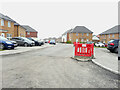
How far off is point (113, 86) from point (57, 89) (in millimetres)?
1857

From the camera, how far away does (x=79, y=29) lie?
5244cm

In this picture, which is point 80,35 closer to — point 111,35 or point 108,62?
point 111,35

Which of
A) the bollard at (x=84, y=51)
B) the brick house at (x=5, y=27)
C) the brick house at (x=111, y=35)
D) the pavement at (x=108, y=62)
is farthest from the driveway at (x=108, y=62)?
the brick house at (x=111, y=35)

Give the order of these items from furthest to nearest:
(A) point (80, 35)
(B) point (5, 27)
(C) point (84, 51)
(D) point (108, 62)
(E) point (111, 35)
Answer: (A) point (80, 35), (E) point (111, 35), (B) point (5, 27), (C) point (84, 51), (D) point (108, 62)

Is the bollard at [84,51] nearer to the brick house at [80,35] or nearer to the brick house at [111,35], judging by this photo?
the brick house at [111,35]

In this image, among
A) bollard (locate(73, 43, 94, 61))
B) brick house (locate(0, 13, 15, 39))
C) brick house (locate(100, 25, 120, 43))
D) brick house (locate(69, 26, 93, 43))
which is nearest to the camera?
bollard (locate(73, 43, 94, 61))

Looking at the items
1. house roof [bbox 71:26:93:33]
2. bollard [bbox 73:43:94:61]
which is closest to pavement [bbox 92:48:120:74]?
bollard [bbox 73:43:94:61]

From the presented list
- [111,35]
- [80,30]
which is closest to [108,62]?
[111,35]

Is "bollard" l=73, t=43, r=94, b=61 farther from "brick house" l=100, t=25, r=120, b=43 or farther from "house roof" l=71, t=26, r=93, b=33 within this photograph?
"house roof" l=71, t=26, r=93, b=33

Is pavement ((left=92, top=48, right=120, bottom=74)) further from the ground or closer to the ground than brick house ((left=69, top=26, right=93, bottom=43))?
closer to the ground

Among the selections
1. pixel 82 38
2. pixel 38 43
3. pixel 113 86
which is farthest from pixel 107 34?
pixel 113 86

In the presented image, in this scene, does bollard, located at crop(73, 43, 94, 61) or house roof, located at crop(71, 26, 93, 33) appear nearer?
bollard, located at crop(73, 43, 94, 61)

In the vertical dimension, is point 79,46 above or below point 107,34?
below

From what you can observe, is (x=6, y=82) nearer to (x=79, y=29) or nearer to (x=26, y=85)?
(x=26, y=85)
